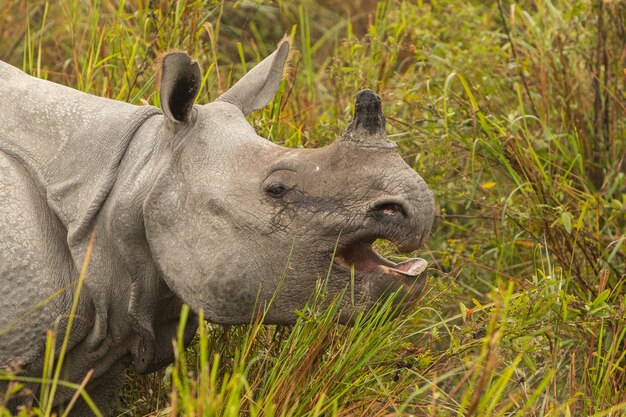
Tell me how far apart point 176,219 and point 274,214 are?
0.90 feet

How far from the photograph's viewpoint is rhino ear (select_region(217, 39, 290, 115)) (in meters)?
3.89

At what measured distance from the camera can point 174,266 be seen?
3.45 meters

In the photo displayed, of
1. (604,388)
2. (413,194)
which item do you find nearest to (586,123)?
(604,388)

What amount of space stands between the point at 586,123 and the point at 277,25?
3.00m

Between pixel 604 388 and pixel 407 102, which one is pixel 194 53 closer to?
pixel 407 102

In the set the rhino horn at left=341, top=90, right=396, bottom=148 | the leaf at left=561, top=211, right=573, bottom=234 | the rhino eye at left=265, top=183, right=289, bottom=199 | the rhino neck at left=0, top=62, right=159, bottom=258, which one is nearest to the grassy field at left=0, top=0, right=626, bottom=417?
the leaf at left=561, top=211, right=573, bottom=234

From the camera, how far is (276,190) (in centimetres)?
341

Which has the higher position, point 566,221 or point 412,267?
point 412,267

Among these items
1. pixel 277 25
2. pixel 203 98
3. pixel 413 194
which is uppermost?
pixel 413 194

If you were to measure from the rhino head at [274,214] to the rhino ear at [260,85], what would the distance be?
318 millimetres

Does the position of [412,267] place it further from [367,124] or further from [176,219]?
[176,219]

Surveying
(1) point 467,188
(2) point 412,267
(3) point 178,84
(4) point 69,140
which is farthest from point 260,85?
(1) point 467,188

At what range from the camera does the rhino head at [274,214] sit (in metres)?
3.28

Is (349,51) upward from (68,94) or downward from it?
downward
